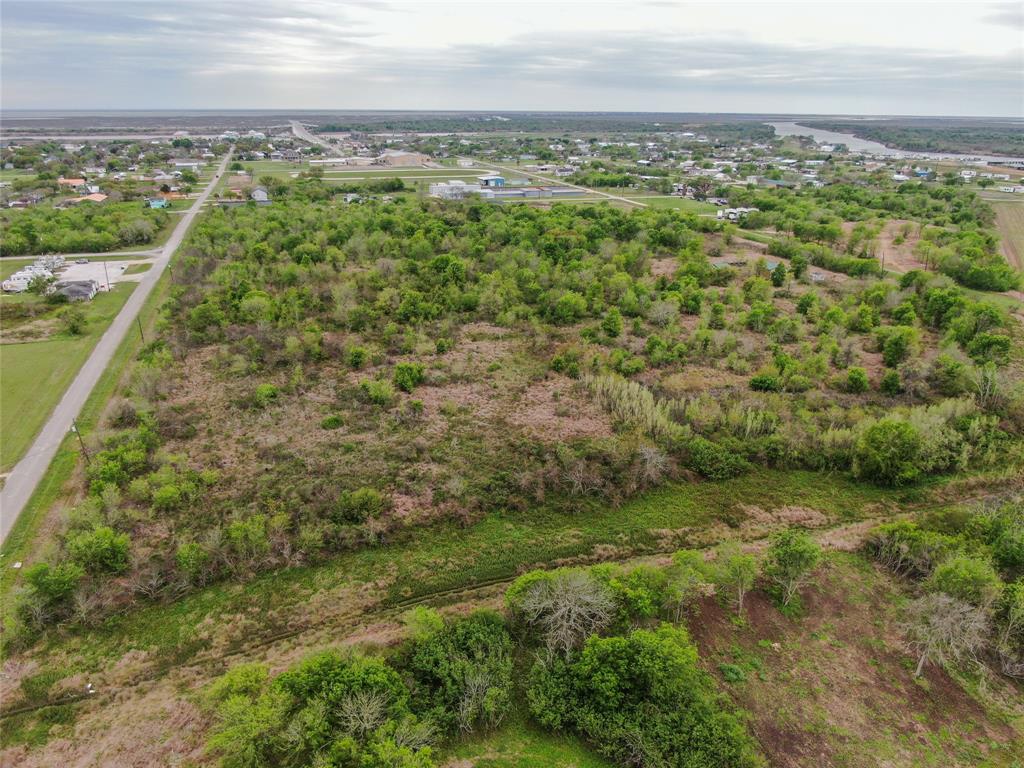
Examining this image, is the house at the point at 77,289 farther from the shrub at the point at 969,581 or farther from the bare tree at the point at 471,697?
the shrub at the point at 969,581

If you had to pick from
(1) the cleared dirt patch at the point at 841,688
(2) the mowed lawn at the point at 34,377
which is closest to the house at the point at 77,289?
(2) the mowed lawn at the point at 34,377

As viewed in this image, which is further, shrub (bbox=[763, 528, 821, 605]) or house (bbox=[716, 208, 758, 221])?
house (bbox=[716, 208, 758, 221])

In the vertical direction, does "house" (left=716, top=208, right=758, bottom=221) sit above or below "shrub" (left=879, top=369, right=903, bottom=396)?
above

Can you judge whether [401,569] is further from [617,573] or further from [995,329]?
[995,329]

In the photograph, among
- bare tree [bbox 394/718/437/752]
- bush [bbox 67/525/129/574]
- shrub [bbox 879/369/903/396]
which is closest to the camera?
bare tree [bbox 394/718/437/752]

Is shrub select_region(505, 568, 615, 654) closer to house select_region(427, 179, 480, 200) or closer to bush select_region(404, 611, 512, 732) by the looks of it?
bush select_region(404, 611, 512, 732)

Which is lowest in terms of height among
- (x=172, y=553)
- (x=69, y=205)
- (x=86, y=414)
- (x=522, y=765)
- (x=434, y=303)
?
(x=522, y=765)

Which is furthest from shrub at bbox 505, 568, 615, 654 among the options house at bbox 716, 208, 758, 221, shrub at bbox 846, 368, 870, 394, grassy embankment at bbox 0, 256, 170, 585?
house at bbox 716, 208, 758, 221

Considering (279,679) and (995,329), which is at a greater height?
(995,329)

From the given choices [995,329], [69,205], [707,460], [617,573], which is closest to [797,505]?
[707,460]
